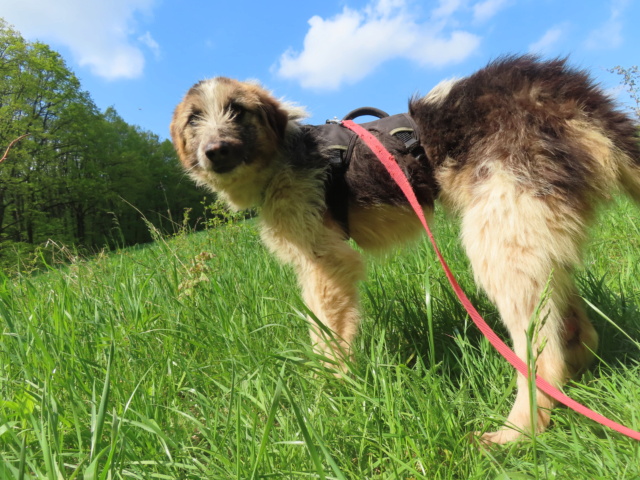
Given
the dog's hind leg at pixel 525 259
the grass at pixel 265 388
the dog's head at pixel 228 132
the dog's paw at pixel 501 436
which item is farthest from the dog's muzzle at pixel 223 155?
the dog's paw at pixel 501 436

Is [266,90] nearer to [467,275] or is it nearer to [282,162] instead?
[282,162]

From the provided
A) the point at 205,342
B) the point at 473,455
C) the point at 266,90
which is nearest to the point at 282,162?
the point at 266,90

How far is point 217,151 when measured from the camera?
276cm

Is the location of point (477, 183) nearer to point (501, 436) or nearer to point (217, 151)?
point (501, 436)

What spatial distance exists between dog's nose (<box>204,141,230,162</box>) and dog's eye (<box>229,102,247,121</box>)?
15.3 inches

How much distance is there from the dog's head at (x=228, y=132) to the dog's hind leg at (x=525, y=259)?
1.68 metres

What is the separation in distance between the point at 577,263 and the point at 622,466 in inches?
43.5

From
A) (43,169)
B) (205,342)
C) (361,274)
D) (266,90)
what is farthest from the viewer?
(43,169)

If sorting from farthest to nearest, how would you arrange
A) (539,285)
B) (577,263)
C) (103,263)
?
(103,263)
(577,263)
(539,285)

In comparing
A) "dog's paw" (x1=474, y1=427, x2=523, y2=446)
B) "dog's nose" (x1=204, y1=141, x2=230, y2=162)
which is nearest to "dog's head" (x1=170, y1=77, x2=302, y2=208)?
"dog's nose" (x1=204, y1=141, x2=230, y2=162)

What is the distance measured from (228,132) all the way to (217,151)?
224mm

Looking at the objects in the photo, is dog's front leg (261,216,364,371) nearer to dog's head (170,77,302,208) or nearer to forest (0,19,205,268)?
dog's head (170,77,302,208)

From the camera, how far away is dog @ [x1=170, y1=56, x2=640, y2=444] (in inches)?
77.4

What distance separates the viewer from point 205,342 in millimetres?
2441
